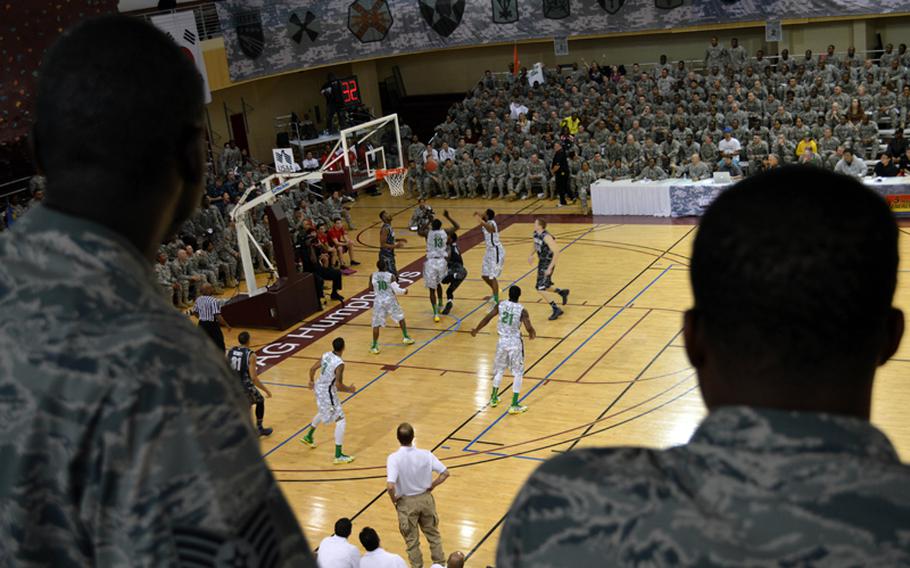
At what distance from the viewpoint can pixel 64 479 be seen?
1.12 m

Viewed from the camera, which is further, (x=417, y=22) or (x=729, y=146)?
(x=417, y=22)

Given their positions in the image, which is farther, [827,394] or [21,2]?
[21,2]

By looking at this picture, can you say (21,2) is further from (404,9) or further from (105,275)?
(105,275)

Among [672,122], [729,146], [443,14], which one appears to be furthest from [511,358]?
[443,14]

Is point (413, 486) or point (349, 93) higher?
point (349, 93)

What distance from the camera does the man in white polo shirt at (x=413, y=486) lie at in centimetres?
982

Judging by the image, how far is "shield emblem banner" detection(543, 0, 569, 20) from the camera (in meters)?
29.5

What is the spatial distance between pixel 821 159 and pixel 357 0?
15240 mm

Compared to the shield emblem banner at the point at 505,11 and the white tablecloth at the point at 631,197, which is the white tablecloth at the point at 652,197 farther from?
the shield emblem banner at the point at 505,11

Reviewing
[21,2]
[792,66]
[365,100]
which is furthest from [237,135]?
[792,66]

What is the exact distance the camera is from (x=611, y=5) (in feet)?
94.4

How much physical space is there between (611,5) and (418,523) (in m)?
21.3

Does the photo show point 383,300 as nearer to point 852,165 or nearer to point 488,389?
point 488,389

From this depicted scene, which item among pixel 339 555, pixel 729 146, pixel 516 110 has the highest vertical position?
pixel 516 110
